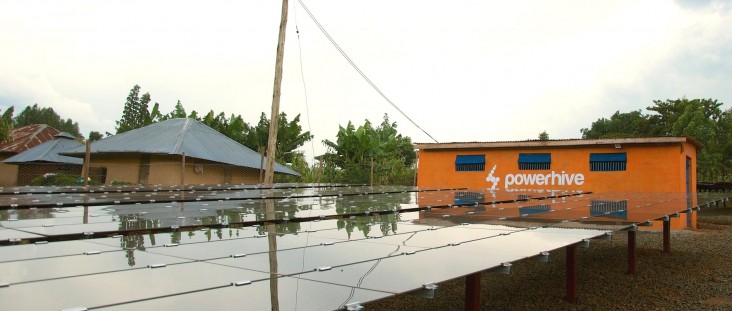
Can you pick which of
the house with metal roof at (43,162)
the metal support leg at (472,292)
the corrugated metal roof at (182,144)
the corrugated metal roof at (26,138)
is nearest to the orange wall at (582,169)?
the corrugated metal roof at (182,144)

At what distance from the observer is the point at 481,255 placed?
168 inches

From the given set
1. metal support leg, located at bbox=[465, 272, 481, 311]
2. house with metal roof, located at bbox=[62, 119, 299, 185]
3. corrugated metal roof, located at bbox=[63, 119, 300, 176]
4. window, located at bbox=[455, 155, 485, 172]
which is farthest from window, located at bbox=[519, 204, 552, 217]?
corrugated metal roof, located at bbox=[63, 119, 300, 176]

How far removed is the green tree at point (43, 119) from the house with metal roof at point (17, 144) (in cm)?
1992

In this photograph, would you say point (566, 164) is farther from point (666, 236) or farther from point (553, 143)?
point (666, 236)

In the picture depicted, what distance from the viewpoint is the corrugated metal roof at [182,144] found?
23766 mm

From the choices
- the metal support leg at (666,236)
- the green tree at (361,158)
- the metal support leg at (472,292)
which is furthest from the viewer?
the green tree at (361,158)

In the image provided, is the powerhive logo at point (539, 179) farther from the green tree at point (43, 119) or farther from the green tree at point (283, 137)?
the green tree at point (43, 119)

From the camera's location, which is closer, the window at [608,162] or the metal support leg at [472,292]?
the metal support leg at [472,292]

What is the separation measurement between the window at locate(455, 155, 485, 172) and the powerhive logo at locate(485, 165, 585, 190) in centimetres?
46

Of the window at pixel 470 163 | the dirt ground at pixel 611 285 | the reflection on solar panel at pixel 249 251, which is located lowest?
the dirt ground at pixel 611 285

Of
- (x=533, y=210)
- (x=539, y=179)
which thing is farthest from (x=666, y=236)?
(x=539, y=179)

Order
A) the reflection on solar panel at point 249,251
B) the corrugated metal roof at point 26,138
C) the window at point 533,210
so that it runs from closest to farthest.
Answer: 1. the reflection on solar panel at point 249,251
2. the window at point 533,210
3. the corrugated metal roof at point 26,138

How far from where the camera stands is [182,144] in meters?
24.3

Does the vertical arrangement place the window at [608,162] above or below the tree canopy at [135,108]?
below
